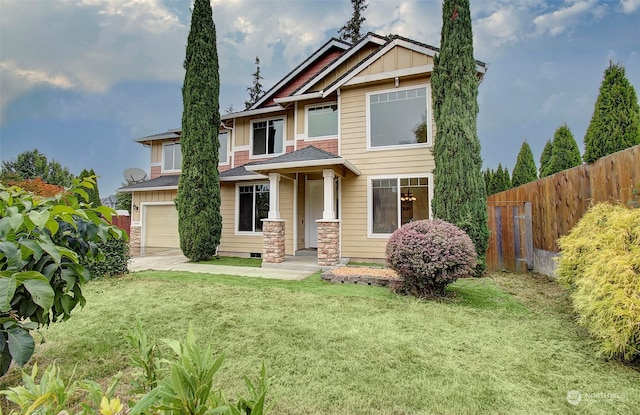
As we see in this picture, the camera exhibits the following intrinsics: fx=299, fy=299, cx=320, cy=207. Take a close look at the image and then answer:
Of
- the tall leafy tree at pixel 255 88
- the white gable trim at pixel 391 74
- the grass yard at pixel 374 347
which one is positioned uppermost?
the tall leafy tree at pixel 255 88

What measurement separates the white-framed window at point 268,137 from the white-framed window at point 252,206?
162 cm

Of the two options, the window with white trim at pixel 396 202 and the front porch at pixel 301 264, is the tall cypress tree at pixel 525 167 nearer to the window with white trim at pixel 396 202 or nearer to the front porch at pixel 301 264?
the window with white trim at pixel 396 202

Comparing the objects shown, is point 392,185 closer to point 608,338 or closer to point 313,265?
point 313,265

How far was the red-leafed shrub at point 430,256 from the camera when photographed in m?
5.39

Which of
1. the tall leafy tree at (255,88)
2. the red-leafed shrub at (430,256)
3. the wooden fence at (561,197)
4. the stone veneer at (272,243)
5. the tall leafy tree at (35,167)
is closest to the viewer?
the wooden fence at (561,197)

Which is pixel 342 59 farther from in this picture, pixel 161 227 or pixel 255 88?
pixel 255 88

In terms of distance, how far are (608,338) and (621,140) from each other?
13.9ft

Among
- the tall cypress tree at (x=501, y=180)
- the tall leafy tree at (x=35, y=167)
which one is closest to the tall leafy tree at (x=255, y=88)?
the tall leafy tree at (x=35, y=167)

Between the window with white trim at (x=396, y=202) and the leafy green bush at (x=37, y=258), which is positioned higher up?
the window with white trim at (x=396, y=202)

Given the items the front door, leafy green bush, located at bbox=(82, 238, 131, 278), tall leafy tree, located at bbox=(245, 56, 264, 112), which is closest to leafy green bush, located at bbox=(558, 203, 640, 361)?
the front door

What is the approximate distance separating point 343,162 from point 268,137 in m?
5.00

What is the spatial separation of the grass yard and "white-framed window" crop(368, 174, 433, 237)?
364cm

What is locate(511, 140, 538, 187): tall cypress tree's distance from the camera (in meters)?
13.7

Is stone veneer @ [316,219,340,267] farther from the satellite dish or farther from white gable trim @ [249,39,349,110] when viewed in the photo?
the satellite dish
